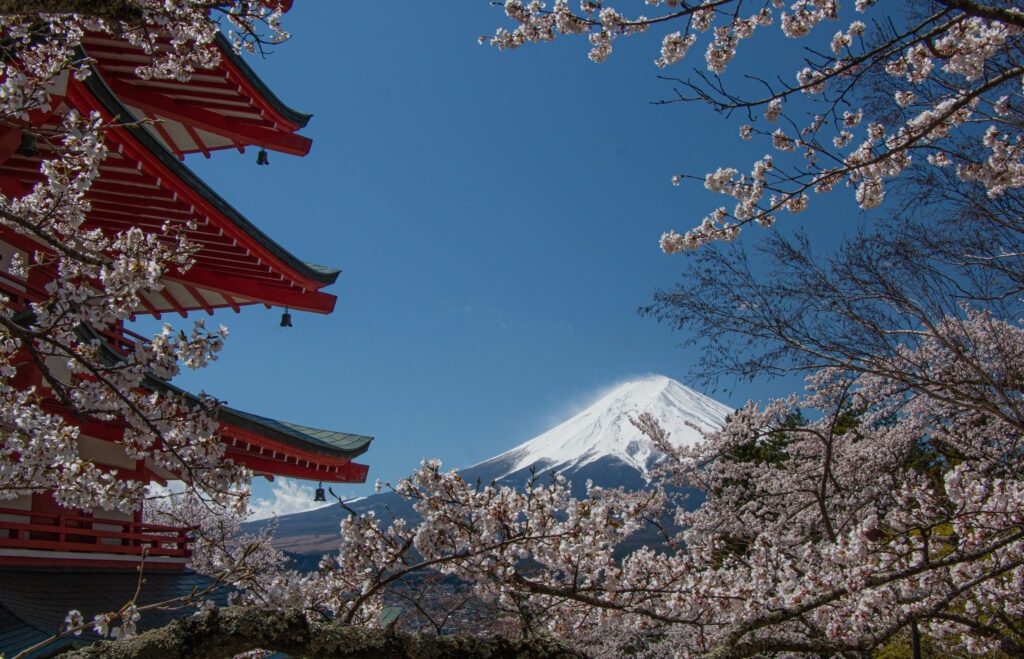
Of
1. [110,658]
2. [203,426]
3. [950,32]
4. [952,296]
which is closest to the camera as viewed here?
[110,658]

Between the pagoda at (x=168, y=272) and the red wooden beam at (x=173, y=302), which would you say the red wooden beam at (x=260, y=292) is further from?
the red wooden beam at (x=173, y=302)

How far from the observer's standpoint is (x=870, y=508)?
862 centimetres

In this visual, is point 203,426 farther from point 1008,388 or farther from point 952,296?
point 1008,388

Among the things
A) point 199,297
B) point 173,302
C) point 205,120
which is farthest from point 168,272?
point 205,120

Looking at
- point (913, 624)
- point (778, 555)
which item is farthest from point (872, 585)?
point (778, 555)

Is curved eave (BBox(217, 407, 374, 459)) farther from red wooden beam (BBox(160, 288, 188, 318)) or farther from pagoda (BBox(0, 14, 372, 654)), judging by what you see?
red wooden beam (BBox(160, 288, 188, 318))

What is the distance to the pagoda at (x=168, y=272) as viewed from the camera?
6.25 m

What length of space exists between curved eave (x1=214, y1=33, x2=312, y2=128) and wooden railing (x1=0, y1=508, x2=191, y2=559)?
5.63 meters

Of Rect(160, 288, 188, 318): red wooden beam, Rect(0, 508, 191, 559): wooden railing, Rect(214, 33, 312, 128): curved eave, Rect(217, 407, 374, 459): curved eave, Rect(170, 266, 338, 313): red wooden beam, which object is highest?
Rect(214, 33, 312, 128): curved eave

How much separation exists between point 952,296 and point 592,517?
474 centimetres

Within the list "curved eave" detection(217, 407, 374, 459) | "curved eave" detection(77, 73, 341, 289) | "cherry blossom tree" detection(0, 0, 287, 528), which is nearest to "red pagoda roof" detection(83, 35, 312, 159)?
"curved eave" detection(77, 73, 341, 289)

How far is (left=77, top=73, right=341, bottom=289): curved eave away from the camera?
5848 mm

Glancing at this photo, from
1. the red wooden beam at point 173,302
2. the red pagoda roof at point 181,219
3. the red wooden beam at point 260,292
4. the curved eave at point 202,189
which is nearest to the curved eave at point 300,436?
the red wooden beam at point 260,292

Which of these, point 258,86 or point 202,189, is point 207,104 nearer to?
point 258,86
